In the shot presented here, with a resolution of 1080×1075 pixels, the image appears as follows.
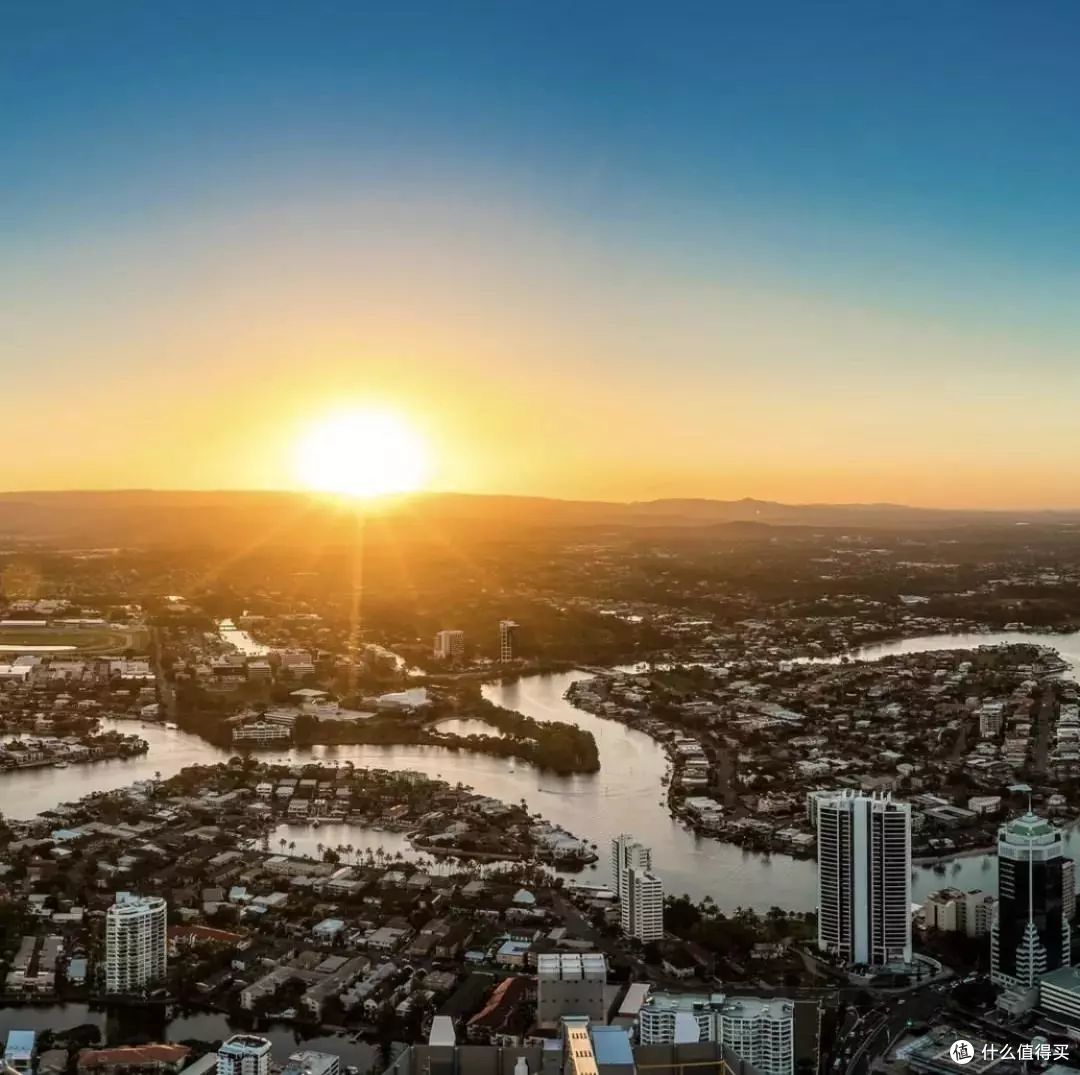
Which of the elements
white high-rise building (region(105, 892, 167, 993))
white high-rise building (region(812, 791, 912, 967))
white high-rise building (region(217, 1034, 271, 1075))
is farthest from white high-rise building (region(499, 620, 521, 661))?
white high-rise building (region(217, 1034, 271, 1075))

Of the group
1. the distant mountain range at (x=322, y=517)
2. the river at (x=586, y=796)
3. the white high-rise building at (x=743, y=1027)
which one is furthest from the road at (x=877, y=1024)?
the distant mountain range at (x=322, y=517)

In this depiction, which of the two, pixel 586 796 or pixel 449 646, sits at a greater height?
pixel 449 646

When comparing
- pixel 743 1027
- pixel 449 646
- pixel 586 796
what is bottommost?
pixel 586 796

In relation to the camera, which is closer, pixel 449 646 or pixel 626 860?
pixel 626 860

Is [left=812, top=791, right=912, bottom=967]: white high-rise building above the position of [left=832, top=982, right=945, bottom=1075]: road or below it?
above

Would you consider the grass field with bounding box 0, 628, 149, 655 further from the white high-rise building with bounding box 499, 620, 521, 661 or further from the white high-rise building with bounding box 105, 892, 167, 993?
the white high-rise building with bounding box 105, 892, 167, 993

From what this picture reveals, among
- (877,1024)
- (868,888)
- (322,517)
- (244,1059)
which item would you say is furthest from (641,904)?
(322,517)

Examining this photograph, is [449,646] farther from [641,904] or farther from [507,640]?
[641,904]

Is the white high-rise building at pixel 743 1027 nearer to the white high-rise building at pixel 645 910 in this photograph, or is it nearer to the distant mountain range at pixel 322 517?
the white high-rise building at pixel 645 910
